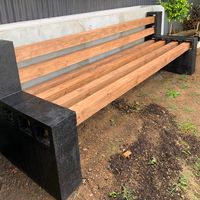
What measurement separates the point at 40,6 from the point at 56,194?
7.04 ft

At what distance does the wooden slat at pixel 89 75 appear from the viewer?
2.40 metres

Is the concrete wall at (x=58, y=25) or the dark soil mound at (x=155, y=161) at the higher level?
the concrete wall at (x=58, y=25)

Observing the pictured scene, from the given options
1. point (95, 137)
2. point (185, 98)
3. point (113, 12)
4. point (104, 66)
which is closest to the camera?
point (95, 137)

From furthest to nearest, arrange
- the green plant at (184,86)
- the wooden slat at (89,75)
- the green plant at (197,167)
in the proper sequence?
the green plant at (184,86)
the wooden slat at (89,75)
the green plant at (197,167)

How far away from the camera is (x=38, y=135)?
179 cm

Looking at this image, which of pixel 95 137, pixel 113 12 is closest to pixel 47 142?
pixel 95 137

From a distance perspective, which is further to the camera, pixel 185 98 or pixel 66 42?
pixel 185 98

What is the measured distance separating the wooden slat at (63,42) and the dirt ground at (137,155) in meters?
0.90

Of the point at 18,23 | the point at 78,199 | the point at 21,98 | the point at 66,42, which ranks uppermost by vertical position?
the point at 18,23

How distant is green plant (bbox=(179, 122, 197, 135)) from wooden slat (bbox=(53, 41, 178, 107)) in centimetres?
86

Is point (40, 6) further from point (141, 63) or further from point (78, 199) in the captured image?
point (78, 199)

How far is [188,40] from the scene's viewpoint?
412 cm

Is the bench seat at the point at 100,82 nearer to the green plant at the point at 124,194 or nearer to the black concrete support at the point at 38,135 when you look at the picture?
the black concrete support at the point at 38,135

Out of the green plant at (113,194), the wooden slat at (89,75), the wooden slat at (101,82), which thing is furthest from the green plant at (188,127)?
the green plant at (113,194)
